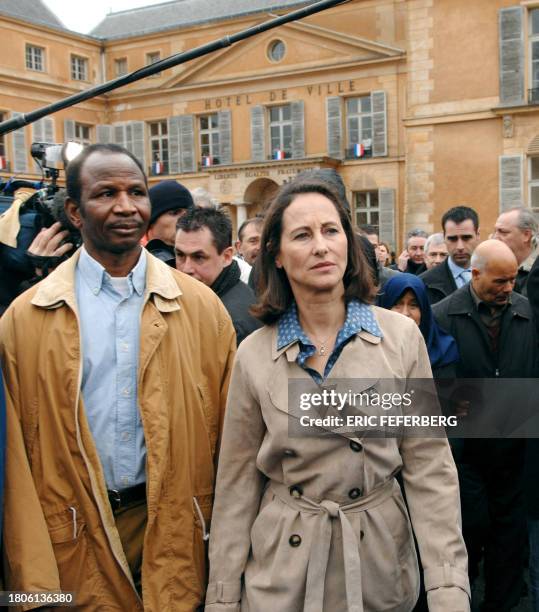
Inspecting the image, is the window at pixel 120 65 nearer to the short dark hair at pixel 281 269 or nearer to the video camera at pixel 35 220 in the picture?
the video camera at pixel 35 220

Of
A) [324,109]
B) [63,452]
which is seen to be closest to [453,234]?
[63,452]

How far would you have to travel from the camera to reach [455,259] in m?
5.84

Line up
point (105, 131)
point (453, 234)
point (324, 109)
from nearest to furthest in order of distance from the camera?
1. point (453, 234)
2. point (324, 109)
3. point (105, 131)

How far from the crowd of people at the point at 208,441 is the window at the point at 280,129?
25.4 metres

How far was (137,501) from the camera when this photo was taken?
2504 mm

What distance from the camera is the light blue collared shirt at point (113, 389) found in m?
2.47

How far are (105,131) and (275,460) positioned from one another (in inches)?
1209

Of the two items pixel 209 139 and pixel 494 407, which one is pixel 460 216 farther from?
pixel 209 139

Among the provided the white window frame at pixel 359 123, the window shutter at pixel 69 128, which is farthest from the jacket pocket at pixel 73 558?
the window shutter at pixel 69 128

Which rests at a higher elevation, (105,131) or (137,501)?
(105,131)

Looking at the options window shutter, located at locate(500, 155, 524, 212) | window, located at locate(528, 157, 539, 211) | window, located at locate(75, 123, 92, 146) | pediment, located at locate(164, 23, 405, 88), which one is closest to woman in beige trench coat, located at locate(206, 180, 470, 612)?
window shutter, located at locate(500, 155, 524, 212)

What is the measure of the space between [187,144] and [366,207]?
772 centimetres

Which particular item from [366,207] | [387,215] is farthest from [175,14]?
[387,215]

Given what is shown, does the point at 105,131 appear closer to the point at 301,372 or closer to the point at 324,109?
the point at 324,109
